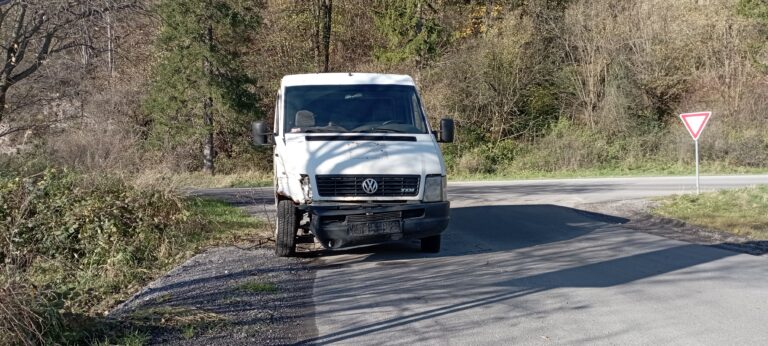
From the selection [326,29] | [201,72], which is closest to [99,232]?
[201,72]

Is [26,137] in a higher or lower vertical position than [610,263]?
higher

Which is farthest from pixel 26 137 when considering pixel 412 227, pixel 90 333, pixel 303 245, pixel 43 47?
pixel 90 333

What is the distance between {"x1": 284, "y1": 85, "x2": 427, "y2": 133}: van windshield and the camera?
35.8 feet

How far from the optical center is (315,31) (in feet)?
127

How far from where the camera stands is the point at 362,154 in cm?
1014

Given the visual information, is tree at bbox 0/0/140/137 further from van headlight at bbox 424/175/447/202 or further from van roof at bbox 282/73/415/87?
van headlight at bbox 424/175/447/202

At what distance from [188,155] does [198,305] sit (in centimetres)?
2843

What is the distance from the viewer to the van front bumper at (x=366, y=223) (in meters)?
Result: 9.62

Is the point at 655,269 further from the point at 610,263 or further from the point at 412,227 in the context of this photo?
the point at 412,227

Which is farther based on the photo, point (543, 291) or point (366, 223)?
point (366, 223)

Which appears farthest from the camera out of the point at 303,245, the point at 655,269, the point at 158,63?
the point at 158,63

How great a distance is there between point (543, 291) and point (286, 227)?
12.2ft

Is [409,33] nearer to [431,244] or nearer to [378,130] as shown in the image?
[378,130]

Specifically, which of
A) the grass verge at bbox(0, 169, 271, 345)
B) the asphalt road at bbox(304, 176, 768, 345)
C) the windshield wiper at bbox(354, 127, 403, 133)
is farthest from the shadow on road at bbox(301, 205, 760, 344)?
the grass verge at bbox(0, 169, 271, 345)
